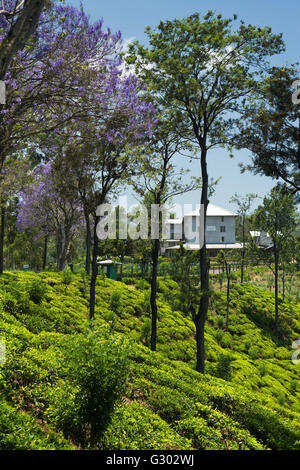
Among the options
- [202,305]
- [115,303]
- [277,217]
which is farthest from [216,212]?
[202,305]

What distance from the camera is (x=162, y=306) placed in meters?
21.9

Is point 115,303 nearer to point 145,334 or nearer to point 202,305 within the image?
point 145,334

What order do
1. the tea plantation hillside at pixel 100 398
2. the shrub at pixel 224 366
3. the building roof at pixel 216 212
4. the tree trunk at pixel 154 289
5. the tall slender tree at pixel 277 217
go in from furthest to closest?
the building roof at pixel 216 212 → the tall slender tree at pixel 277 217 → the shrub at pixel 224 366 → the tree trunk at pixel 154 289 → the tea plantation hillside at pixel 100 398

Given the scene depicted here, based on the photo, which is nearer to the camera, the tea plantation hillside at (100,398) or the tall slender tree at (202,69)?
the tea plantation hillside at (100,398)

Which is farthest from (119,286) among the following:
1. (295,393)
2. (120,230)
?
(120,230)

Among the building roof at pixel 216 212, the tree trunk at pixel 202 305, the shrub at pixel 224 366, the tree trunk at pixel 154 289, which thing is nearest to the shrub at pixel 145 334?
the tree trunk at pixel 154 289

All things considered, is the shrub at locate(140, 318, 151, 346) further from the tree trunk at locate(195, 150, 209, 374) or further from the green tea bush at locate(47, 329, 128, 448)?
the green tea bush at locate(47, 329, 128, 448)

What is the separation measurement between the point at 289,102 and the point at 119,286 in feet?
48.6

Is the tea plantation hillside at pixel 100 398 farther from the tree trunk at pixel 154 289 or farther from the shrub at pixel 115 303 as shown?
the shrub at pixel 115 303

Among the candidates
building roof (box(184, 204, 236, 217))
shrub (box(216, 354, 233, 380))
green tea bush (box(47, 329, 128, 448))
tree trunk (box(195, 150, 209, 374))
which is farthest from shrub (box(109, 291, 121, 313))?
building roof (box(184, 204, 236, 217))

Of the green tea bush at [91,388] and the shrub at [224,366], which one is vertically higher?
the green tea bush at [91,388]

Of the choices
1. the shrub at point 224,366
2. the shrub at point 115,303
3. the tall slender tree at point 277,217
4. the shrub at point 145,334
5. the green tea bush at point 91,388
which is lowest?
the shrub at point 224,366

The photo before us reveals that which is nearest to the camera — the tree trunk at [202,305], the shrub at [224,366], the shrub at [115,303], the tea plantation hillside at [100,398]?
the tea plantation hillside at [100,398]

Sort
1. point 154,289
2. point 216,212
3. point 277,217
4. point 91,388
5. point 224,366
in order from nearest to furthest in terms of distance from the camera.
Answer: point 91,388, point 154,289, point 224,366, point 277,217, point 216,212
